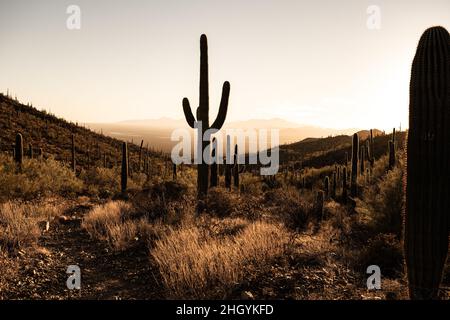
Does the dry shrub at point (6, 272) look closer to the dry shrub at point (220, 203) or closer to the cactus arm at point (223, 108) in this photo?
the dry shrub at point (220, 203)

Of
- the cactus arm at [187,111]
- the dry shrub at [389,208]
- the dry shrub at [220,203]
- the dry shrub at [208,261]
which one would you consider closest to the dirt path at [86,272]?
the dry shrub at [208,261]

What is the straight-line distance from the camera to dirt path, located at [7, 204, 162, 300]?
18.9 feet

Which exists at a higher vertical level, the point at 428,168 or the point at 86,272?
the point at 428,168

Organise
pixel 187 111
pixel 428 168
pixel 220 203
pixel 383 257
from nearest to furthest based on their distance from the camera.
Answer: pixel 428 168 < pixel 383 257 < pixel 220 203 < pixel 187 111

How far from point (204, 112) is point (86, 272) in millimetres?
8615

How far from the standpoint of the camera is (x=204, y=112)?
14.3 meters

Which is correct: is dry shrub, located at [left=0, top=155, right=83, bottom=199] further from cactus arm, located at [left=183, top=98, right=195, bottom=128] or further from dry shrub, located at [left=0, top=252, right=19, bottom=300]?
dry shrub, located at [left=0, top=252, right=19, bottom=300]

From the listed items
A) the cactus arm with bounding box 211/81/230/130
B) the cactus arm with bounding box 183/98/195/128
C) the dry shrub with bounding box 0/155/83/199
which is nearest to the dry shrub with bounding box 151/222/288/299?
the cactus arm with bounding box 211/81/230/130

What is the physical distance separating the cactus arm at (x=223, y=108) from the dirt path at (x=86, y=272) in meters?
6.64

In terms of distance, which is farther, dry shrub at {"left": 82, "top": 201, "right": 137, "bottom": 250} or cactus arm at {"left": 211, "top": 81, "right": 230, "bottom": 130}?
cactus arm at {"left": 211, "top": 81, "right": 230, "bottom": 130}

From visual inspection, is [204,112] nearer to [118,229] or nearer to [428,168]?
[118,229]

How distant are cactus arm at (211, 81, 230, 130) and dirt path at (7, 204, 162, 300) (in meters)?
6.64

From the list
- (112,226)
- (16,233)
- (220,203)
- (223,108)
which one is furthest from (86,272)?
(223,108)
